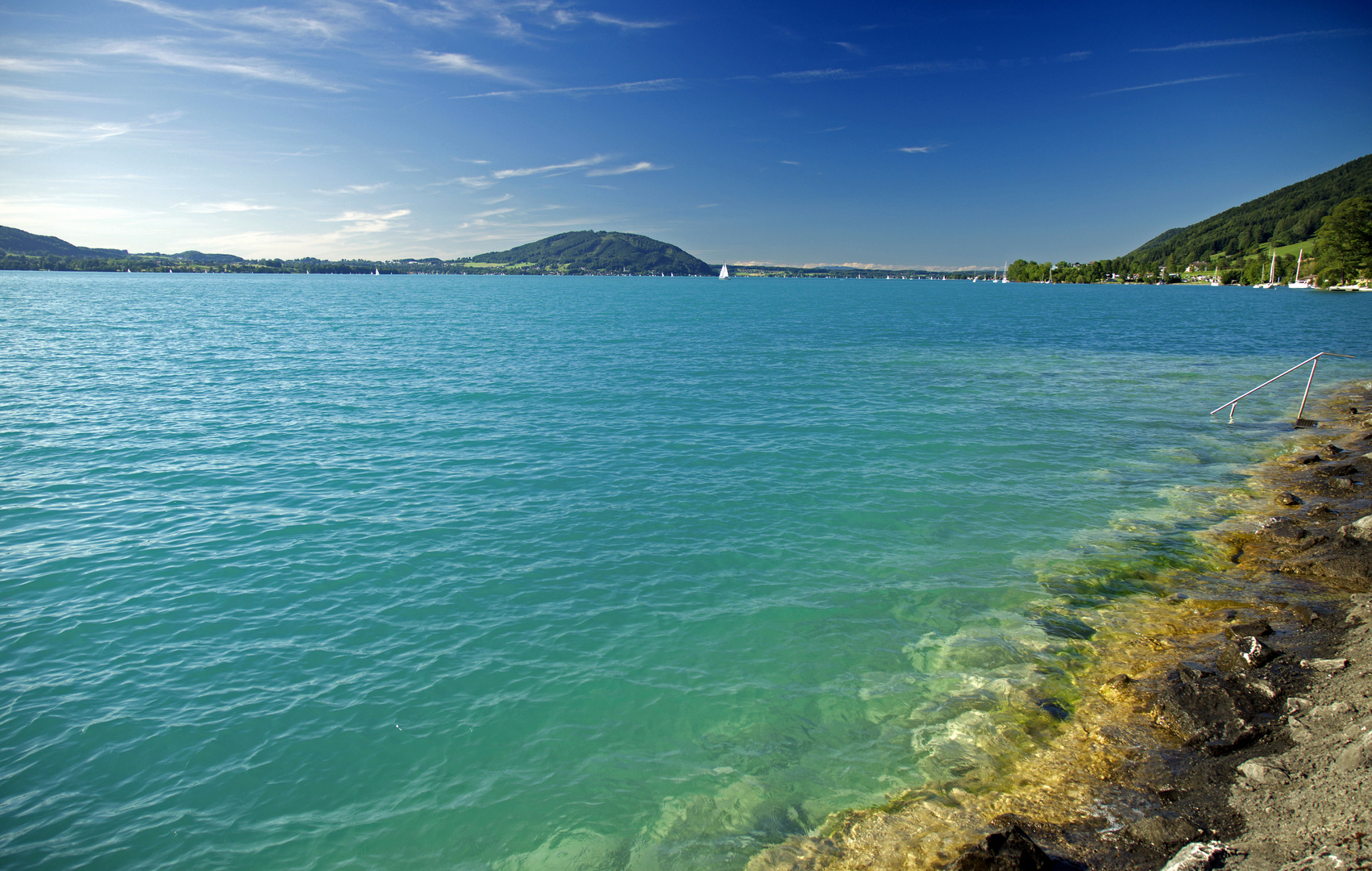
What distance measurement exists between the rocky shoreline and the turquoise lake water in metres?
0.82

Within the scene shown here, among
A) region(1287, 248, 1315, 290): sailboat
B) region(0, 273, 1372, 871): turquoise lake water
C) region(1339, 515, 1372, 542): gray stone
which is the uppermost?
region(1287, 248, 1315, 290): sailboat

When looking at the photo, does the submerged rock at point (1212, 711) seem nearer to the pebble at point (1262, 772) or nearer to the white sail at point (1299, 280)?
the pebble at point (1262, 772)

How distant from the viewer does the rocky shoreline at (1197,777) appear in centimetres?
650

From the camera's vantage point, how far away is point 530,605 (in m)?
13.5

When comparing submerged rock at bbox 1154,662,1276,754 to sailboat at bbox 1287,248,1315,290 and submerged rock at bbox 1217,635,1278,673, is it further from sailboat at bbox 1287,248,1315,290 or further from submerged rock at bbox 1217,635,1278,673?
sailboat at bbox 1287,248,1315,290

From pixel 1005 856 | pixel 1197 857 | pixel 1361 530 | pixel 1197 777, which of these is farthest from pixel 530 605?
pixel 1361 530

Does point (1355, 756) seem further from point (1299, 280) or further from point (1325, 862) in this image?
point (1299, 280)

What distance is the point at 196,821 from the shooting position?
27.2 ft

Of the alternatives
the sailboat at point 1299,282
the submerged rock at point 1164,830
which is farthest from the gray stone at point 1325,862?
the sailboat at point 1299,282

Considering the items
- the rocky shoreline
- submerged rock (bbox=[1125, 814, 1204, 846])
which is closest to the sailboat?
the rocky shoreline

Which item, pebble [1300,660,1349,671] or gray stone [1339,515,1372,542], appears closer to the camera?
pebble [1300,660,1349,671]

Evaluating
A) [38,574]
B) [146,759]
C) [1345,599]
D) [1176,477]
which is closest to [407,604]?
[146,759]

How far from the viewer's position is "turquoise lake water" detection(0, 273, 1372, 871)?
859 centimetres

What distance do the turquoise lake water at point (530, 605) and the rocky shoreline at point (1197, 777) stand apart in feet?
2.69
